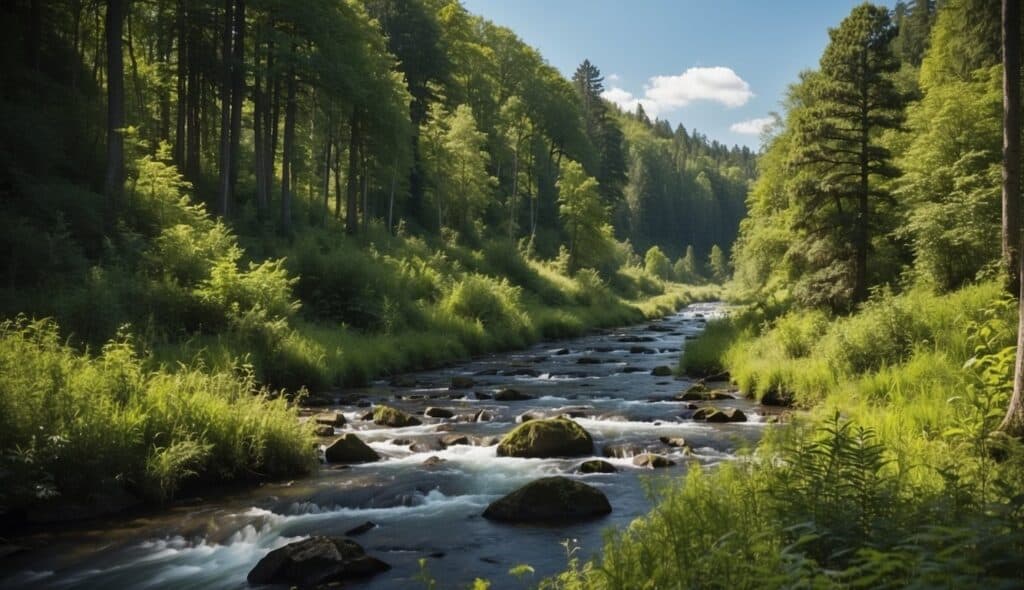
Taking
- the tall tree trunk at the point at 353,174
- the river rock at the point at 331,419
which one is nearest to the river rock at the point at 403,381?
the river rock at the point at 331,419

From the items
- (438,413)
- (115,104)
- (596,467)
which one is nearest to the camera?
(596,467)

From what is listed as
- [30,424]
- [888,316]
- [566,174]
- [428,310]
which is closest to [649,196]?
[566,174]

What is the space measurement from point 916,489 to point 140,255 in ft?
62.0

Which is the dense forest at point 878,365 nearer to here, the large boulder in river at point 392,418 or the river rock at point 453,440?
the river rock at point 453,440

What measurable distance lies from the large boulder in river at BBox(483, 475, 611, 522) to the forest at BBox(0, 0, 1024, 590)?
1.17 metres

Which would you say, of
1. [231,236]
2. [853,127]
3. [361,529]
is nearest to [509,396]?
[361,529]

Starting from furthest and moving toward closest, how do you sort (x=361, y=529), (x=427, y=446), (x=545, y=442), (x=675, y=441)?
(x=427, y=446)
(x=675, y=441)
(x=545, y=442)
(x=361, y=529)

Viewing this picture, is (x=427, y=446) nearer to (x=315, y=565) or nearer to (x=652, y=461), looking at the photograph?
(x=652, y=461)

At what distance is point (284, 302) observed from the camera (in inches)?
786

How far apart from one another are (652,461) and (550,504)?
10.3 feet

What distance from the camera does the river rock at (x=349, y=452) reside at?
456 inches

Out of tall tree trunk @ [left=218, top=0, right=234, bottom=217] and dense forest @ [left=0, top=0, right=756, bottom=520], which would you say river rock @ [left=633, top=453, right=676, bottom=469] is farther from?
tall tree trunk @ [left=218, top=0, right=234, bottom=217]

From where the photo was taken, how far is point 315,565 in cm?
701

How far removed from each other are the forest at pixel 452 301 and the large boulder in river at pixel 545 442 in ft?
5.83
